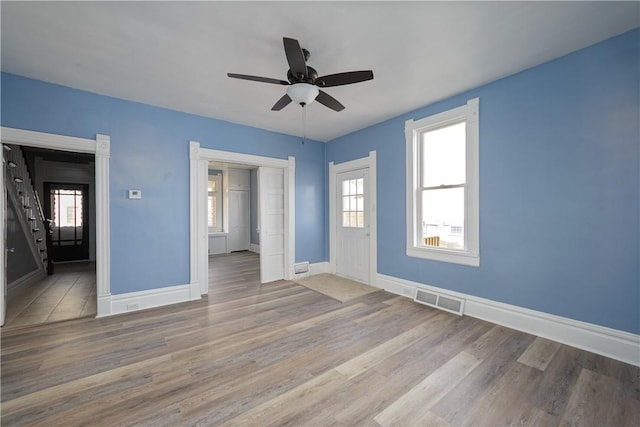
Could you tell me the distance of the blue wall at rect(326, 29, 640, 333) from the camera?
223cm

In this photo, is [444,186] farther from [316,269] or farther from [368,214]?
[316,269]

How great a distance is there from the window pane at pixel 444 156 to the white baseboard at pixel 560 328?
156 cm

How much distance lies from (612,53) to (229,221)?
337 inches

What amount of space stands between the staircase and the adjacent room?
8 cm

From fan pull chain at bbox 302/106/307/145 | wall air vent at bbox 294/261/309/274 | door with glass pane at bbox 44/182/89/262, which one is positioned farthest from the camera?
door with glass pane at bbox 44/182/89/262

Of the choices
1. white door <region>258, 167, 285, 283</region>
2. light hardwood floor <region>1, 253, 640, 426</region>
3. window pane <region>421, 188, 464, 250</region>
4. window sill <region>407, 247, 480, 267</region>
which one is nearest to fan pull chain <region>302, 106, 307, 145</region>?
white door <region>258, 167, 285, 283</region>

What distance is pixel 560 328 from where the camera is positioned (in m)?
2.56

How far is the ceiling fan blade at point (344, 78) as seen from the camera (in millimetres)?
2141

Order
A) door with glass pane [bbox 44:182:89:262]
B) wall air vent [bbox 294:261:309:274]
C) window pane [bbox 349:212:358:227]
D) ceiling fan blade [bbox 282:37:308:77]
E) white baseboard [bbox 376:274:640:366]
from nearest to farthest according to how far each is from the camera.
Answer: ceiling fan blade [bbox 282:37:308:77], white baseboard [bbox 376:274:640:366], window pane [bbox 349:212:358:227], wall air vent [bbox 294:261:309:274], door with glass pane [bbox 44:182:89:262]

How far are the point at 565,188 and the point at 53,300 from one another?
22.2 feet

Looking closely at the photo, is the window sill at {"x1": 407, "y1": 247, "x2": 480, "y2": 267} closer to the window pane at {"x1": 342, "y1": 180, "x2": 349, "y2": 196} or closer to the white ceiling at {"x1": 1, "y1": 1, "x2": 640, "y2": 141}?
the window pane at {"x1": 342, "y1": 180, "x2": 349, "y2": 196}

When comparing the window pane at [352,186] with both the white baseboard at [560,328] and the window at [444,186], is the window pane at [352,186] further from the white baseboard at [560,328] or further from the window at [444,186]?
the white baseboard at [560,328]

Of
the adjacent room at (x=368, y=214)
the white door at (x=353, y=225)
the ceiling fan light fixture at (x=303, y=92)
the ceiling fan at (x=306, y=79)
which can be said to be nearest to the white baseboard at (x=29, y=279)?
the adjacent room at (x=368, y=214)

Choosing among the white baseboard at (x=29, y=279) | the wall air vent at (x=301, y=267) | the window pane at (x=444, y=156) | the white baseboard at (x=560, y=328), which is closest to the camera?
the white baseboard at (x=560, y=328)
